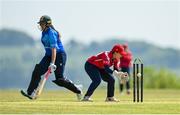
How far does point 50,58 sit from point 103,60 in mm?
1650

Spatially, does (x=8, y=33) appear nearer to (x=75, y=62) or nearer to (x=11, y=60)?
(x=75, y=62)

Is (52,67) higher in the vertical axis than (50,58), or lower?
lower

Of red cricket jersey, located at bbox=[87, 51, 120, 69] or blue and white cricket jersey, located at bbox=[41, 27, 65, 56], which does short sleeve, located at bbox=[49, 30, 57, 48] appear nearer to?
blue and white cricket jersey, located at bbox=[41, 27, 65, 56]

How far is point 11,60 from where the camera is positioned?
9950cm

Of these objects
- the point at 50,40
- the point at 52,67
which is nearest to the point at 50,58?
the point at 52,67

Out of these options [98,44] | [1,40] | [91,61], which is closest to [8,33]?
[1,40]

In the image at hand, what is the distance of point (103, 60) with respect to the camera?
31094 millimetres

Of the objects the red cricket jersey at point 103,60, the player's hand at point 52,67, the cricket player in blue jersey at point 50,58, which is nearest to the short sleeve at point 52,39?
the cricket player in blue jersey at point 50,58

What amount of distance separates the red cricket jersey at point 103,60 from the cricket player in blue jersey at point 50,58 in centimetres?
103

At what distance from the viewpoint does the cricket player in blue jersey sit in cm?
3027

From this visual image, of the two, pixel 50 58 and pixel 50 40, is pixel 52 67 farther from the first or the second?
pixel 50 40

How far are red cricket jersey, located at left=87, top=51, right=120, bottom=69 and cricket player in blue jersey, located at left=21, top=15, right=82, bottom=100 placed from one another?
1028 millimetres

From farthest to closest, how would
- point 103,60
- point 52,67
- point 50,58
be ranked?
point 103,60
point 50,58
point 52,67

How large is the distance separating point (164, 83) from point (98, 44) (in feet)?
126
